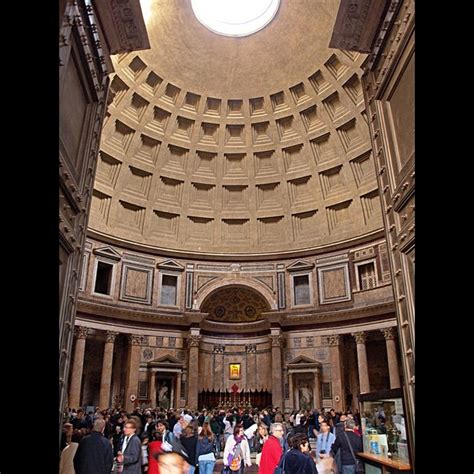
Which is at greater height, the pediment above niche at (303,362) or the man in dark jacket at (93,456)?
the pediment above niche at (303,362)

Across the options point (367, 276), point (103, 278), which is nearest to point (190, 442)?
point (103, 278)

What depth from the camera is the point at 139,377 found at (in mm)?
23438

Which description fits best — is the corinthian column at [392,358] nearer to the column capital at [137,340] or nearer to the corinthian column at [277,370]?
the corinthian column at [277,370]

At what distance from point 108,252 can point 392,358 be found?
17175mm

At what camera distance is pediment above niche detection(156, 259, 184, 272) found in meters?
26.7

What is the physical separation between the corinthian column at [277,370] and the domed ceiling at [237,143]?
568 cm

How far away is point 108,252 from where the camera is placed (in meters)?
24.8

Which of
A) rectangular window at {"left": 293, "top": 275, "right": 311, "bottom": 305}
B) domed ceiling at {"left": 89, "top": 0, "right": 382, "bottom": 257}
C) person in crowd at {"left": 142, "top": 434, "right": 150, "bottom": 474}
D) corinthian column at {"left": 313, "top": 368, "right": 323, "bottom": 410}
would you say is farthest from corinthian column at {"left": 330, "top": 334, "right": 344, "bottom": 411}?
person in crowd at {"left": 142, "top": 434, "right": 150, "bottom": 474}

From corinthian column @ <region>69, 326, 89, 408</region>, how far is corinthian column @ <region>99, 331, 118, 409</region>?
4.06 feet

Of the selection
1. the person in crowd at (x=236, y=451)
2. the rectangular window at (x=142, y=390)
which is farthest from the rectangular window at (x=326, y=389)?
the person in crowd at (x=236, y=451)

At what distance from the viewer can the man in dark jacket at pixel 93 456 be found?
6.07 m
